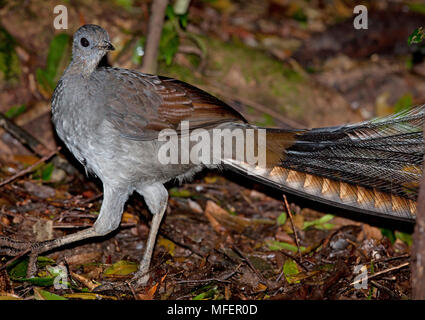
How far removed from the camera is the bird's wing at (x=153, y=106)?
3.97 meters

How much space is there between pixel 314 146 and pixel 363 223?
116 cm

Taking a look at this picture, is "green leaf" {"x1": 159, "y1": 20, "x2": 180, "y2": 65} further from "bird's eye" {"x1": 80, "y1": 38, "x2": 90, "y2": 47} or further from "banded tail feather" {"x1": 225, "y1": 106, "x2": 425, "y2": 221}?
"banded tail feather" {"x1": 225, "y1": 106, "x2": 425, "y2": 221}

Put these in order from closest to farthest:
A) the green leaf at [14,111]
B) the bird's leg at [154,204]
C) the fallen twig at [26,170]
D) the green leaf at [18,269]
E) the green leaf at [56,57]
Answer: the green leaf at [18,269] → the bird's leg at [154,204] → the fallen twig at [26,170] → the green leaf at [14,111] → the green leaf at [56,57]

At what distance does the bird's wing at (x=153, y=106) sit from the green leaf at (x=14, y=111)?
173 cm

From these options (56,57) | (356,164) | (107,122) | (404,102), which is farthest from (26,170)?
(404,102)

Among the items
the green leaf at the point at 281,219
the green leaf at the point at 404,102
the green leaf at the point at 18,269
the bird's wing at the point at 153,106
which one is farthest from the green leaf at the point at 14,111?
the green leaf at the point at 404,102

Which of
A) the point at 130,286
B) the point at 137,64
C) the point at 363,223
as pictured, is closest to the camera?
the point at 130,286

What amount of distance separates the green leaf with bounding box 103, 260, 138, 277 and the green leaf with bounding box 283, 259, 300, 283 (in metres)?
1.25

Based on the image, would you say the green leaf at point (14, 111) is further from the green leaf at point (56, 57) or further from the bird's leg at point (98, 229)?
the bird's leg at point (98, 229)

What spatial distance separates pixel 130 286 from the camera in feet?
12.2

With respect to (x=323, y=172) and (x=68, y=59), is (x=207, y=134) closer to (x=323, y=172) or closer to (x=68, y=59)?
(x=323, y=172)

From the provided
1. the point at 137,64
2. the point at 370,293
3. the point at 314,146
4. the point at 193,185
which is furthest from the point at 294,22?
the point at 370,293

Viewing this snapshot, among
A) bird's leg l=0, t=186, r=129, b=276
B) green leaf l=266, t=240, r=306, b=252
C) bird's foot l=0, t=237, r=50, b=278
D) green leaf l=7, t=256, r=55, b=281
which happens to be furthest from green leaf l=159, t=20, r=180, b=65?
green leaf l=7, t=256, r=55, b=281

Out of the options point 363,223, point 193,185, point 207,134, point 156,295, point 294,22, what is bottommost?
point 156,295
